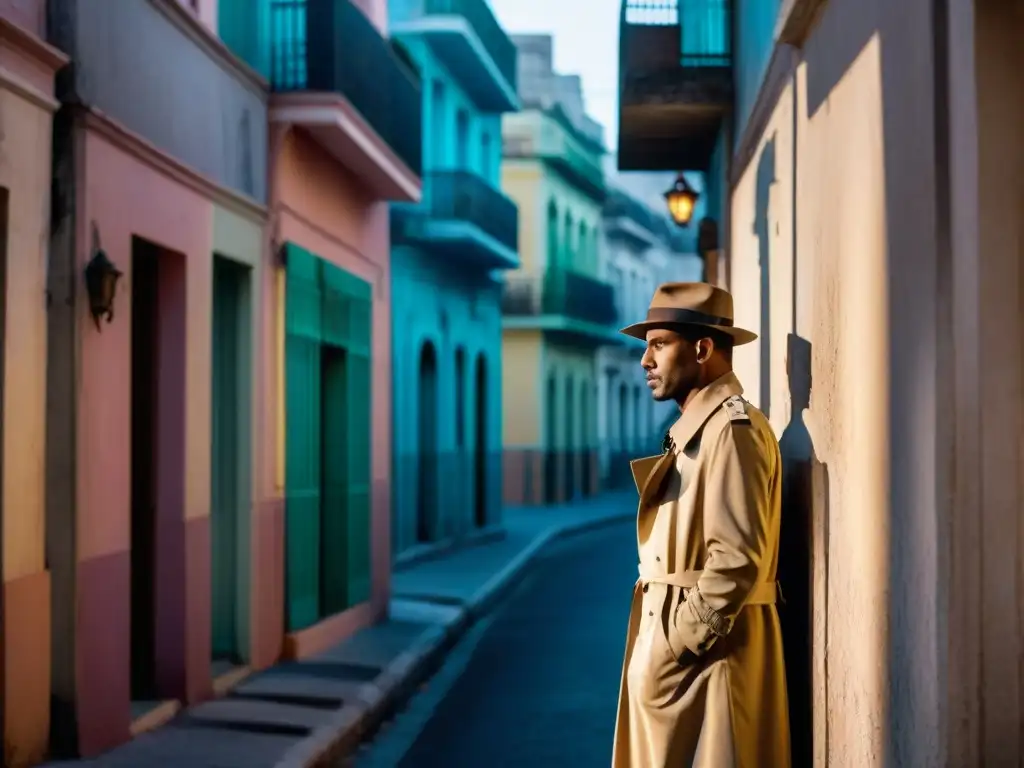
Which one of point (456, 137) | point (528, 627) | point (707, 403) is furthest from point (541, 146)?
point (707, 403)

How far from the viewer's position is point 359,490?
43.8 feet

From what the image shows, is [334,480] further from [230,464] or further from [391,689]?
[391,689]

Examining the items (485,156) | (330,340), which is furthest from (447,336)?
(330,340)

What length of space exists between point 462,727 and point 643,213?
38097 millimetres

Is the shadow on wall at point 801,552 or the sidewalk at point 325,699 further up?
the shadow on wall at point 801,552

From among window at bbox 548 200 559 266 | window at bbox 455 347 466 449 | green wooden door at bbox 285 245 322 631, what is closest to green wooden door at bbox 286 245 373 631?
green wooden door at bbox 285 245 322 631

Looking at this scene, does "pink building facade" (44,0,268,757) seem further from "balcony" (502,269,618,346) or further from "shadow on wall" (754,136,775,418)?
"balcony" (502,269,618,346)

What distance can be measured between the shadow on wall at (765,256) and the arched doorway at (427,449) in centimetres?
1328

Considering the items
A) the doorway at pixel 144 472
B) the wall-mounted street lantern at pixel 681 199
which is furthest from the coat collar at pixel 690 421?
the wall-mounted street lantern at pixel 681 199

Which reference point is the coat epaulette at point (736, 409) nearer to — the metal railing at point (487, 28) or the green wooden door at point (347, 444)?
the green wooden door at point (347, 444)

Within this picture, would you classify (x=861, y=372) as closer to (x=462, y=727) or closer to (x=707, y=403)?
(x=707, y=403)

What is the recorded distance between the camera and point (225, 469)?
10562 mm

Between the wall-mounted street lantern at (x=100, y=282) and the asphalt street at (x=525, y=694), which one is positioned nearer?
the wall-mounted street lantern at (x=100, y=282)

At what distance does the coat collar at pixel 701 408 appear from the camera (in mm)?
4449
